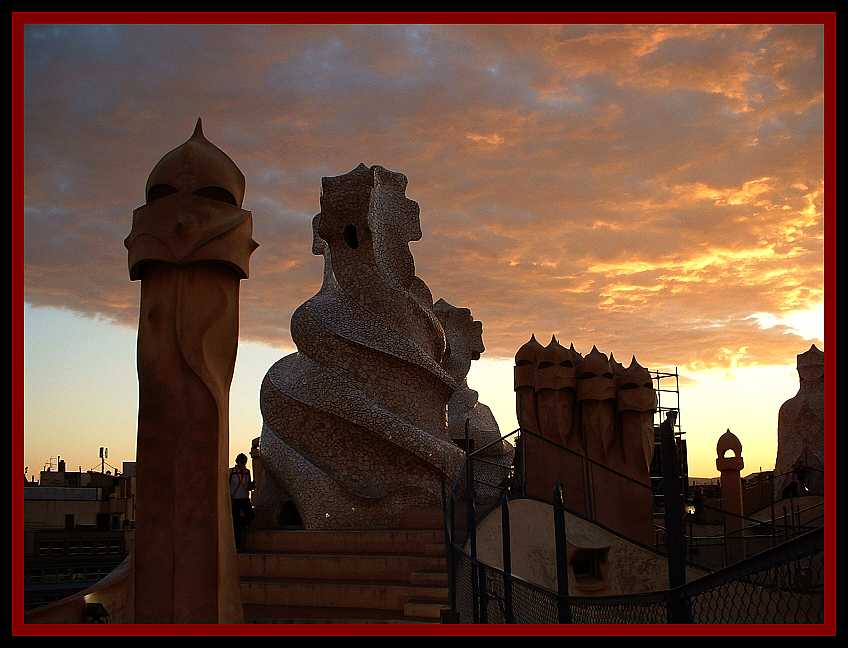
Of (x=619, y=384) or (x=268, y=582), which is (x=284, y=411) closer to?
(x=268, y=582)

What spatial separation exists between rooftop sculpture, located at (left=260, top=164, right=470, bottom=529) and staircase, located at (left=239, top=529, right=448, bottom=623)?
30.2 inches

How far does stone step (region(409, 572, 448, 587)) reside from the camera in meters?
7.33

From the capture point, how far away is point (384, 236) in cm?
1044

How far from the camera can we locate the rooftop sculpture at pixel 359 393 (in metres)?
9.21

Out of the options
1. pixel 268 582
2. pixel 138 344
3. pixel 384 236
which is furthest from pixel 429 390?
pixel 138 344

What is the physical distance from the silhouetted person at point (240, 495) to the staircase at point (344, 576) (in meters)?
0.14

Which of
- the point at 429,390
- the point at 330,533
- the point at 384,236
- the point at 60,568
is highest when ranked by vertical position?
the point at 384,236

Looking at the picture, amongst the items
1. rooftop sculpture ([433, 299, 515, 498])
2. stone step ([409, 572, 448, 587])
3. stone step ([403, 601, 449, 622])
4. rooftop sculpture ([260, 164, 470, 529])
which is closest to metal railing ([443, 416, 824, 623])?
stone step ([403, 601, 449, 622])

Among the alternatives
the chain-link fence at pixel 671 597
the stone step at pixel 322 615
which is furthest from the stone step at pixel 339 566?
the chain-link fence at pixel 671 597

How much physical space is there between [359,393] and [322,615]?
280 cm

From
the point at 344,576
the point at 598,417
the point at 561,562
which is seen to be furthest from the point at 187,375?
the point at 598,417

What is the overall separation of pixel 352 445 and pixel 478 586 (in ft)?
13.5

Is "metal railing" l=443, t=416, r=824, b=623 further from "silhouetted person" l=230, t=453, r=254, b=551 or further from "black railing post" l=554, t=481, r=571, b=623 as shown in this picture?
"silhouetted person" l=230, t=453, r=254, b=551

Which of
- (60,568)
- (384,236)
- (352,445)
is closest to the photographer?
(352,445)
